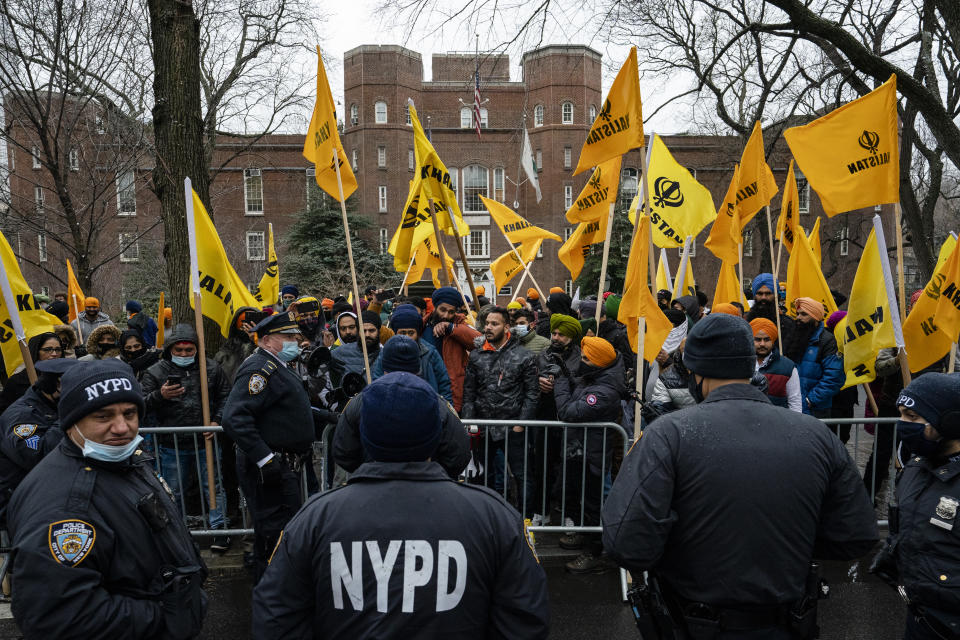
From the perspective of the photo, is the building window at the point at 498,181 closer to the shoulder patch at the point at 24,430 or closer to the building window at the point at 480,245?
the building window at the point at 480,245

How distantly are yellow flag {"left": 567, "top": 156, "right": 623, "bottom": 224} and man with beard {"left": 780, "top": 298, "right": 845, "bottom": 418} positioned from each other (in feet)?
6.90

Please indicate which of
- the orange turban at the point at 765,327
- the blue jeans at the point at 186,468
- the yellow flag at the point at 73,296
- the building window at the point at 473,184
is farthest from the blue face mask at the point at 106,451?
the building window at the point at 473,184

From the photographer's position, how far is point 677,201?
770 centimetres

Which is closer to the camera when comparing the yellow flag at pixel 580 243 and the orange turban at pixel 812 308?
the orange turban at pixel 812 308

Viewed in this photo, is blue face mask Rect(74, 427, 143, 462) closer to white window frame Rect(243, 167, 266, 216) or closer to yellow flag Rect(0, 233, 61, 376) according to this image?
yellow flag Rect(0, 233, 61, 376)

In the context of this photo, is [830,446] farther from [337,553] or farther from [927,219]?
[927,219]

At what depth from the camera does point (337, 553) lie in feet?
6.35

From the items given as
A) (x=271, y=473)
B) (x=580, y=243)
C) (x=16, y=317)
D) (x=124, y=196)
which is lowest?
(x=271, y=473)

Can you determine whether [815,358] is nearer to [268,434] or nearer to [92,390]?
[268,434]

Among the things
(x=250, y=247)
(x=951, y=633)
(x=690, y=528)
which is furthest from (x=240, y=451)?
(x=250, y=247)

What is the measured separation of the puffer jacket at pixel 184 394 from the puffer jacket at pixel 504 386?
2104 millimetres

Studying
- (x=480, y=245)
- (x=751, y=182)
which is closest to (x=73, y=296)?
(x=751, y=182)

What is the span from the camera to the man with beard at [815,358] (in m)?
→ 6.30

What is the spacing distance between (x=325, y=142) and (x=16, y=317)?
2871mm
